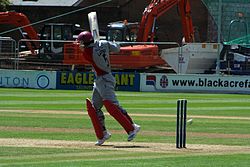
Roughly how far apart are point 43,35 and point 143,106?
76.5ft

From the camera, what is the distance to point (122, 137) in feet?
53.4

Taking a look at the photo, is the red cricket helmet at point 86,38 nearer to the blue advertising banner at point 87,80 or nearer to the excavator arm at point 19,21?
the blue advertising banner at point 87,80

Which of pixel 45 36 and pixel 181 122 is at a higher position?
pixel 45 36

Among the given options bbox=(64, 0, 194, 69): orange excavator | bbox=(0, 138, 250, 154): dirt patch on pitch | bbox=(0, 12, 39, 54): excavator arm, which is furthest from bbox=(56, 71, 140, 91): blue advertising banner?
bbox=(0, 138, 250, 154): dirt patch on pitch

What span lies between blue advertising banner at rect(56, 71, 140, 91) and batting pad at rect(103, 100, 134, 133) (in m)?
23.3

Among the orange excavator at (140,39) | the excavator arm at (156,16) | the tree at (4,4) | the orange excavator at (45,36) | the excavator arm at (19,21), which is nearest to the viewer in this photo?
the orange excavator at (140,39)

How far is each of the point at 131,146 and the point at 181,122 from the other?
108 centimetres

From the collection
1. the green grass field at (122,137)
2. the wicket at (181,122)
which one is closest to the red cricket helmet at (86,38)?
the green grass field at (122,137)

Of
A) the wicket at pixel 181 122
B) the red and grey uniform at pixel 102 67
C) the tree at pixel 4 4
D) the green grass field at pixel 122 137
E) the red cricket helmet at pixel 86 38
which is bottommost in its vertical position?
the green grass field at pixel 122 137

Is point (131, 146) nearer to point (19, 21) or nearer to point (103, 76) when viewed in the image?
point (103, 76)

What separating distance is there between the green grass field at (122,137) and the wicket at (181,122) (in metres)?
0.21

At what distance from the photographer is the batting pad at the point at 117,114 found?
1454cm

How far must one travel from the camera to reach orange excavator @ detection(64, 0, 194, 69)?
4212 centimetres

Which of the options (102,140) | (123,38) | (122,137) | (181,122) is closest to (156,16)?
(123,38)
